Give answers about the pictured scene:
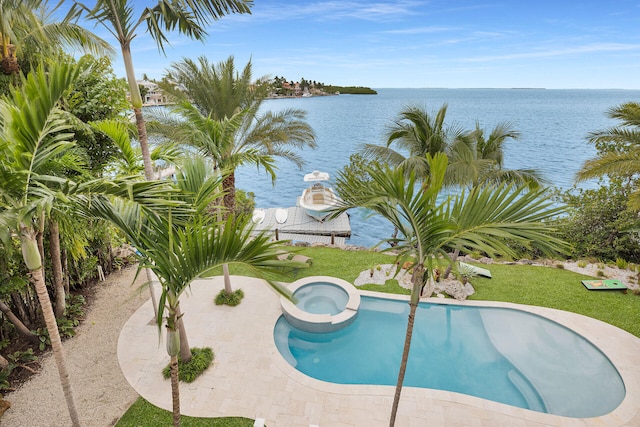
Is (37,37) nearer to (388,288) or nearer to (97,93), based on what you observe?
(97,93)

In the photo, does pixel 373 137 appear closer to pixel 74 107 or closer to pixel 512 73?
pixel 512 73

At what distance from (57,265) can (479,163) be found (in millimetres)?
11836

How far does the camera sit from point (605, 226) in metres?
13.4

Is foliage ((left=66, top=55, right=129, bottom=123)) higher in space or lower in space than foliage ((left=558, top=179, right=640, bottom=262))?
higher

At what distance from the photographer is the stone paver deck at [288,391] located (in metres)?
6.11

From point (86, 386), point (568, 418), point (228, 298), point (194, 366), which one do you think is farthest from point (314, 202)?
point (568, 418)

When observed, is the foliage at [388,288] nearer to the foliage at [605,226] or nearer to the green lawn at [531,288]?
the green lawn at [531,288]

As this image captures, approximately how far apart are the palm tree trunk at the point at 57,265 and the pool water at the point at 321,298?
612 centimetres

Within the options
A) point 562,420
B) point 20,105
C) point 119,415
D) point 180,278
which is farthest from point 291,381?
point 20,105

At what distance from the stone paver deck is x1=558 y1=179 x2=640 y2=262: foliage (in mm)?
6156

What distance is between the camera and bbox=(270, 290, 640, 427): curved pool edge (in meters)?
6.07

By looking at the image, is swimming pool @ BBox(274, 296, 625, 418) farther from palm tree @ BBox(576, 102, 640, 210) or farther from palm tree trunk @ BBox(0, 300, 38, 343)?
palm tree trunk @ BBox(0, 300, 38, 343)

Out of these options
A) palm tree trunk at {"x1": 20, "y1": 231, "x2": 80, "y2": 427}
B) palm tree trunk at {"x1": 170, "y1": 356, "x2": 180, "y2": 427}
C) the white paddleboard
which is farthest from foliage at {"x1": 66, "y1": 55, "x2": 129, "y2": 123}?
the white paddleboard

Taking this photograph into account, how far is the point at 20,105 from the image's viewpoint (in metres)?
3.59
